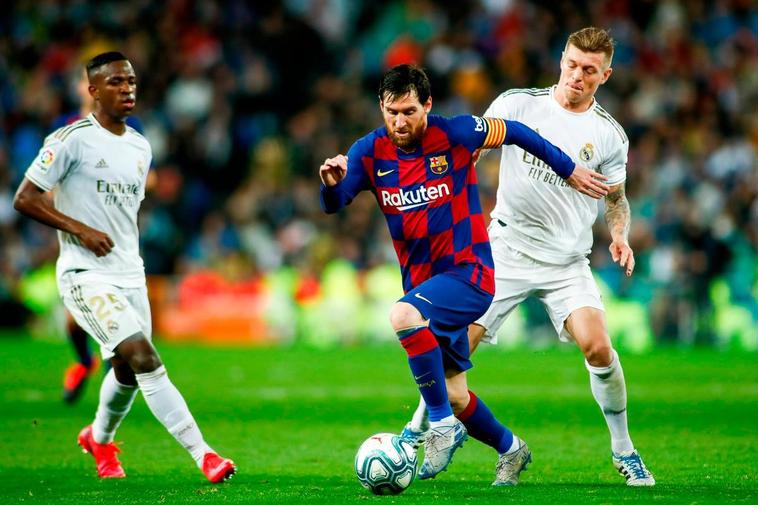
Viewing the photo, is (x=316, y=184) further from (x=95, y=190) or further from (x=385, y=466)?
(x=385, y=466)

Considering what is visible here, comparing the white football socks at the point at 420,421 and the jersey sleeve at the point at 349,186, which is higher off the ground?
the jersey sleeve at the point at 349,186

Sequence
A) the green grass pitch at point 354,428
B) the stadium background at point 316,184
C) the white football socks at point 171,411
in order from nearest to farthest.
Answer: the green grass pitch at point 354,428
the white football socks at point 171,411
the stadium background at point 316,184

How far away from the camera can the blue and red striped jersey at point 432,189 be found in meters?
7.27

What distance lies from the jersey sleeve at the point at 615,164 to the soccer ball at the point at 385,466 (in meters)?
2.21

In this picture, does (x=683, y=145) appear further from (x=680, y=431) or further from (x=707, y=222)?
(x=680, y=431)

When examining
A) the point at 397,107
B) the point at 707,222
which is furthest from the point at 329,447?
the point at 707,222

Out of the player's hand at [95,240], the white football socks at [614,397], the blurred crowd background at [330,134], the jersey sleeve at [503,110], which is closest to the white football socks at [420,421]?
the white football socks at [614,397]

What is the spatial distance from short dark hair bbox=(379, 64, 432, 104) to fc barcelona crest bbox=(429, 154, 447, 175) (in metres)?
0.33

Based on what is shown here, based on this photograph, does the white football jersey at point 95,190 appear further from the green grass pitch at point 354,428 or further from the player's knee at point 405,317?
the player's knee at point 405,317

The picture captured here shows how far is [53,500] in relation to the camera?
7.12 metres

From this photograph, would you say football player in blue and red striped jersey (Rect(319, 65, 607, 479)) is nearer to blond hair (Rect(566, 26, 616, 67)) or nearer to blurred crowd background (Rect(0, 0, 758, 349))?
blond hair (Rect(566, 26, 616, 67))

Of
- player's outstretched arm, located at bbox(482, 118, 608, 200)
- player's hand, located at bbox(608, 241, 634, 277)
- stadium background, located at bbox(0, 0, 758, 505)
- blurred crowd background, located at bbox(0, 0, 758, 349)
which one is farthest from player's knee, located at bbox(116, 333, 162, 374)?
blurred crowd background, located at bbox(0, 0, 758, 349)

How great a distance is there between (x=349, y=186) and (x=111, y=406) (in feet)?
7.63

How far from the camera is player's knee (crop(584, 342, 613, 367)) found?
7508mm
